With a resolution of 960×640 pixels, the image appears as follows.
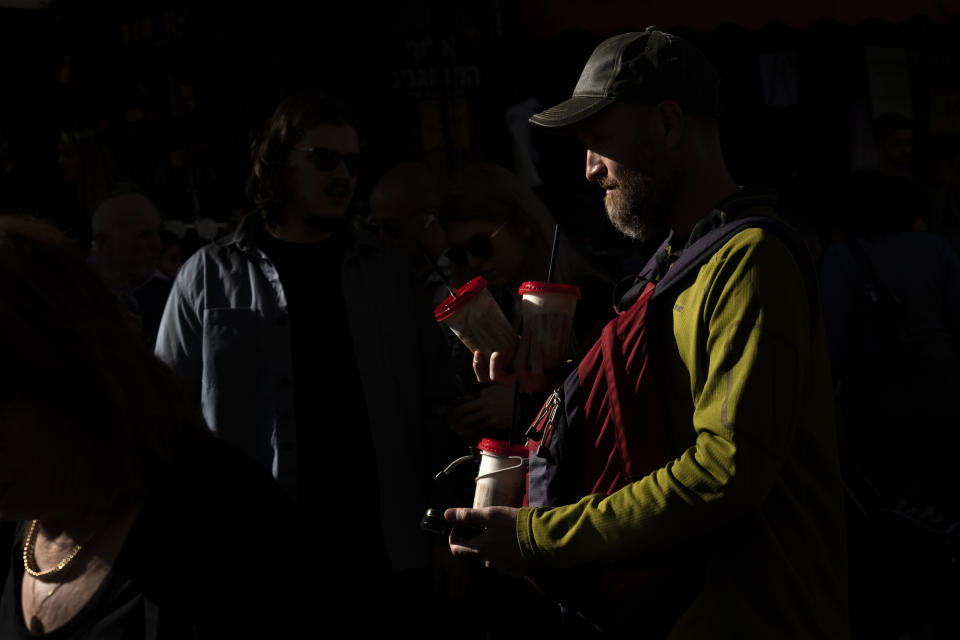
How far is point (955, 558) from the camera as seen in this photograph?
4.02 meters

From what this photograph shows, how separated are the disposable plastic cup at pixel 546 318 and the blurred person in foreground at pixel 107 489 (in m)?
0.78

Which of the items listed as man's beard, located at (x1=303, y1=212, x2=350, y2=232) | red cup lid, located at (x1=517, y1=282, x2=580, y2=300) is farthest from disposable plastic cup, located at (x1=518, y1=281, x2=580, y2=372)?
man's beard, located at (x1=303, y1=212, x2=350, y2=232)

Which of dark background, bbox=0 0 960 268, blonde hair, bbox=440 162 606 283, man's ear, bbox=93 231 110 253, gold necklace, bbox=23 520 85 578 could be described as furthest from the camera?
dark background, bbox=0 0 960 268

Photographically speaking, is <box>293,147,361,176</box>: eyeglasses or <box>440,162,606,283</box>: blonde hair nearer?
<box>440,162,606,283</box>: blonde hair

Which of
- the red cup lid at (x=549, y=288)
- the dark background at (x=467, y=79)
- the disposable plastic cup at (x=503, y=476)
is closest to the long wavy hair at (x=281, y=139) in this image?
the red cup lid at (x=549, y=288)

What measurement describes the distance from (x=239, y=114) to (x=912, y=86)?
5.17m

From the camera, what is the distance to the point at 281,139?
3639mm

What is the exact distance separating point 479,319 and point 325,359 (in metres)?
1.18

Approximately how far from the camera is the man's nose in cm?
225

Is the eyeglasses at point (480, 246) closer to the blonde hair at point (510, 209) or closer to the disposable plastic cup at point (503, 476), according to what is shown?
the blonde hair at point (510, 209)

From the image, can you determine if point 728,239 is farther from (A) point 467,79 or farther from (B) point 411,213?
(A) point 467,79

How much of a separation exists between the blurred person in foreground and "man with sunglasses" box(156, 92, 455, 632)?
5.20ft

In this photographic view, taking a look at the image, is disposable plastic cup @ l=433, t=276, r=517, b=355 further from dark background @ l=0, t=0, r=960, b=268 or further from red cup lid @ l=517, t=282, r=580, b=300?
dark background @ l=0, t=0, r=960, b=268

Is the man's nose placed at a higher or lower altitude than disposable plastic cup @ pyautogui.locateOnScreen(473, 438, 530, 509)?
higher
